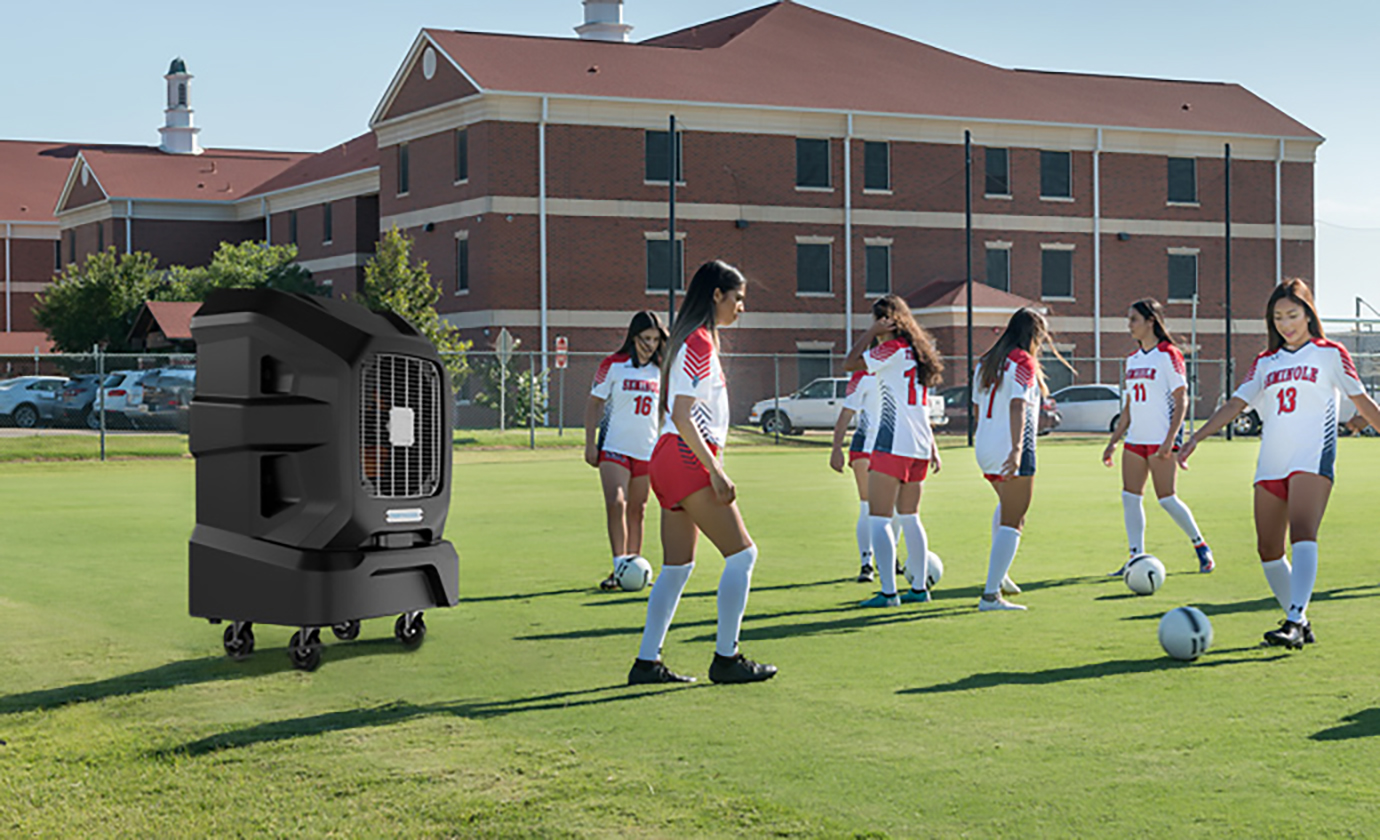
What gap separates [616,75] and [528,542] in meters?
39.8

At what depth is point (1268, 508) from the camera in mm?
9562

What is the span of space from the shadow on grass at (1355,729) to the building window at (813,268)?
48.9m

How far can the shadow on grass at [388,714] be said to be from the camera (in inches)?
279

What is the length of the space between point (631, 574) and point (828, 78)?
156 feet

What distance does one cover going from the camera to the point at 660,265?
2135 inches

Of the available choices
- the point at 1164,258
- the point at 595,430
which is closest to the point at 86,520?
the point at 595,430

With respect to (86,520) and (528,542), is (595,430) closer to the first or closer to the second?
(528,542)

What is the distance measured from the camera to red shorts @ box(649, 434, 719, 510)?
26.5 ft

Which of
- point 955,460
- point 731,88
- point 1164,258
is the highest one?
point 731,88

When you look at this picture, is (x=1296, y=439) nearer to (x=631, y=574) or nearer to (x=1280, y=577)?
(x=1280, y=577)

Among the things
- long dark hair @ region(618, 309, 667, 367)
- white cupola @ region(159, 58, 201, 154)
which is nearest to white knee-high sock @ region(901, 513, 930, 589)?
long dark hair @ region(618, 309, 667, 367)

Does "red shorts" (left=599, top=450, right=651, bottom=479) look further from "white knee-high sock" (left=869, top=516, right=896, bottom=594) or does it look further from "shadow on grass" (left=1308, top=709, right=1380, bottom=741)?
"shadow on grass" (left=1308, top=709, right=1380, bottom=741)

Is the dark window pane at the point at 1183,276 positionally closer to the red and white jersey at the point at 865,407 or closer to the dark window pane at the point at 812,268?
the dark window pane at the point at 812,268

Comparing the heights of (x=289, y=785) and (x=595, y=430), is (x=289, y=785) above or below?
below
